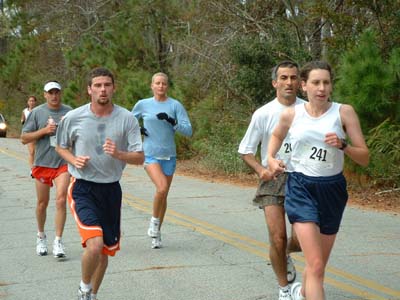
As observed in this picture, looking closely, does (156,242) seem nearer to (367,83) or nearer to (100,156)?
(100,156)

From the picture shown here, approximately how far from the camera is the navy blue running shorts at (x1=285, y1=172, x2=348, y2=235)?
17.9ft

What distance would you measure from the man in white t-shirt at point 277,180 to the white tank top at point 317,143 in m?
0.66

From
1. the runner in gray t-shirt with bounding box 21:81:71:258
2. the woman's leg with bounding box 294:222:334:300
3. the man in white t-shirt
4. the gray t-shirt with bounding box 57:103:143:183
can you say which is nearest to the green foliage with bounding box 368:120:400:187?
the runner in gray t-shirt with bounding box 21:81:71:258

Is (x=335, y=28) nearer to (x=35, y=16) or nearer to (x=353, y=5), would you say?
(x=353, y=5)

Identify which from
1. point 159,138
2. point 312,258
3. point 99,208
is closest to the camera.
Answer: point 312,258

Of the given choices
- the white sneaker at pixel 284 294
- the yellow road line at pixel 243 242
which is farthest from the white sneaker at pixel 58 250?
the white sneaker at pixel 284 294

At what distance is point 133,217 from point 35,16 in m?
28.8

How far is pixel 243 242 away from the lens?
9.42m

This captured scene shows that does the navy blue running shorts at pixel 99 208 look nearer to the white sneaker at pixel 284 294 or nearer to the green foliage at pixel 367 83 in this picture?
the white sneaker at pixel 284 294

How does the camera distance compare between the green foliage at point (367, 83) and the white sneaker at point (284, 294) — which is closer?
the white sneaker at point (284, 294)

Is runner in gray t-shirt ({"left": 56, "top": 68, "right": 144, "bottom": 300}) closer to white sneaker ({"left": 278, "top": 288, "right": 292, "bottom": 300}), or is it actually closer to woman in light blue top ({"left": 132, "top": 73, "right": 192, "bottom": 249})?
white sneaker ({"left": 278, "top": 288, "right": 292, "bottom": 300})

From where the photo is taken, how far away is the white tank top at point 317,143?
5.41 meters

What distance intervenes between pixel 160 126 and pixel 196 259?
1.84 m

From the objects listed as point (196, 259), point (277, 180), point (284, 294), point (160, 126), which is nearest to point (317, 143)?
point (277, 180)
